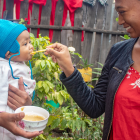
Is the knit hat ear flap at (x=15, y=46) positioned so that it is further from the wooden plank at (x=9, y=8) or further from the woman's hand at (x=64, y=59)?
the wooden plank at (x=9, y=8)

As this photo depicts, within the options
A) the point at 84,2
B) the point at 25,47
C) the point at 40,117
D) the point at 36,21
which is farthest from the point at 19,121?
the point at 84,2

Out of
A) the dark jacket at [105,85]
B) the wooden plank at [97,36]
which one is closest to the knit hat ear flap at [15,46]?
the dark jacket at [105,85]

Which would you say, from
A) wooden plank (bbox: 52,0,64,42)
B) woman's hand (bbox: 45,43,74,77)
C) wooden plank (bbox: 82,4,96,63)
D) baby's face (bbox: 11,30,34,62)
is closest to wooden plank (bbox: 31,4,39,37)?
wooden plank (bbox: 52,0,64,42)

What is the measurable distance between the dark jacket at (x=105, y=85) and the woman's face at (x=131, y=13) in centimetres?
25

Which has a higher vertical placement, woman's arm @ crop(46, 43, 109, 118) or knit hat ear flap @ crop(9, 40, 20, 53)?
knit hat ear flap @ crop(9, 40, 20, 53)

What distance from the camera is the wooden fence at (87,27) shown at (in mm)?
3449

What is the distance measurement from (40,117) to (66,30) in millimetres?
2852

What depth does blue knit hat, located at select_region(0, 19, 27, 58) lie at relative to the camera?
122cm

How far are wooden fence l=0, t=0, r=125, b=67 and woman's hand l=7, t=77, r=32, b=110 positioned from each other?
8.07ft

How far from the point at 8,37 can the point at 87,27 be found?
286 centimetres

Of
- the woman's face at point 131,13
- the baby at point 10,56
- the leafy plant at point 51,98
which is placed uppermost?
the woman's face at point 131,13

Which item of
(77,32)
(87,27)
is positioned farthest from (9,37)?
(87,27)

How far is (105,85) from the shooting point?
1363 mm

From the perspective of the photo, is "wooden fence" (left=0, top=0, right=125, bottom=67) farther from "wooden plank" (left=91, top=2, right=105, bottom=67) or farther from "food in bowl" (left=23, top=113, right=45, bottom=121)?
"food in bowl" (left=23, top=113, right=45, bottom=121)
